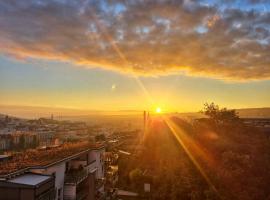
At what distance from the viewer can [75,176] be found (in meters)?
10.4

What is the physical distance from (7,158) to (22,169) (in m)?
2.53

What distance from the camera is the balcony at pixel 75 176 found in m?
9.93

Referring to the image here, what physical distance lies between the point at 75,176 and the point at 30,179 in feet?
9.99

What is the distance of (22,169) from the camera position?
7727 millimetres

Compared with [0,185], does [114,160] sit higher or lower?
lower

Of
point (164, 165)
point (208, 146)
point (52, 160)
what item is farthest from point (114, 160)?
point (52, 160)

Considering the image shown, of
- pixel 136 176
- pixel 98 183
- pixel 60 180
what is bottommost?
pixel 136 176

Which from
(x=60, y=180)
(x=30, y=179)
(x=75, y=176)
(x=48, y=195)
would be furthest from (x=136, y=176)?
(x=30, y=179)

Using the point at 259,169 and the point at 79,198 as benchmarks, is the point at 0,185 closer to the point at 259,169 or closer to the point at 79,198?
the point at 79,198

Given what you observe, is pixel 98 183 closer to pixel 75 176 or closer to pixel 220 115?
pixel 75 176

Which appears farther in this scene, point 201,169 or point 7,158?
point 201,169

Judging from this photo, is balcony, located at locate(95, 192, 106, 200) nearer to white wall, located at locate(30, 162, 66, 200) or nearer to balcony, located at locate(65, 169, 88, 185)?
balcony, located at locate(65, 169, 88, 185)

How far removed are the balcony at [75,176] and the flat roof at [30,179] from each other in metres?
2.01

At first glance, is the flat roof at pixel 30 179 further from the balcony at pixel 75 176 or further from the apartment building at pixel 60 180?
the balcony at pixel 75 176
